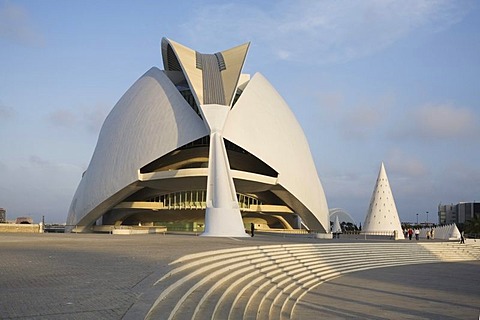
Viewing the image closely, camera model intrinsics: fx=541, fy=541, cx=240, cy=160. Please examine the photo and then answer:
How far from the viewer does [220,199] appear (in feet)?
92.8

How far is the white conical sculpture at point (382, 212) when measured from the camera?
41.0 meters

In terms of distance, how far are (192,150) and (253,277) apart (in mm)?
27310

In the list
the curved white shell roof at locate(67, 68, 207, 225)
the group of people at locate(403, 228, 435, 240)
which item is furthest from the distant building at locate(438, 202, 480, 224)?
the curved white shell roof at locate(67, 68, 207, 225)

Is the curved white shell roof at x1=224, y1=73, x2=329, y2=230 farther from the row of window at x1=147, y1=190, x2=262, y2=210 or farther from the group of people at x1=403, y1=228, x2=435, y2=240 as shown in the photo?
the group of people at x1=403, y1=228, x2=435, y2=240

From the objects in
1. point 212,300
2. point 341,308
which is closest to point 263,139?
point 341,308

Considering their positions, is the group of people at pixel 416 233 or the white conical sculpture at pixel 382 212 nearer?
the group of people at pixel 416 233

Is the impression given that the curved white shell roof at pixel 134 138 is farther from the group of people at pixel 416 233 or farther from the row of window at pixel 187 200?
the group of people at pixel 416 233

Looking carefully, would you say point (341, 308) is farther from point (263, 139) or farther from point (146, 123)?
point (146, 123)

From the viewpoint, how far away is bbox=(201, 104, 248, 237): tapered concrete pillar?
27188mm

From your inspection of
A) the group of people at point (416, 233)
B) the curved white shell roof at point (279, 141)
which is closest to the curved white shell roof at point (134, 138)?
the curved white shell roof at point (279, 141)

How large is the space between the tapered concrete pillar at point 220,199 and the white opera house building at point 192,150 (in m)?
1.20

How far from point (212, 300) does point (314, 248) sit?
41.7ft

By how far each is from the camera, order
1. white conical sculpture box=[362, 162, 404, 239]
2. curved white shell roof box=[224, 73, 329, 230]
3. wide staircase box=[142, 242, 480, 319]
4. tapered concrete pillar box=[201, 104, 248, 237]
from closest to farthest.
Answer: wide staircase box=[142, 242, 480, 319]
tapered concrete pillar box=[201, 104, 248, 237]
curved white shell roof box=[224, 73, 329, 230]
white conical sculpture box=[362, 162, 404, 239]

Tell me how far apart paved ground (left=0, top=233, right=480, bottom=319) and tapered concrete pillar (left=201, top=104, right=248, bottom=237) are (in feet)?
28.8
